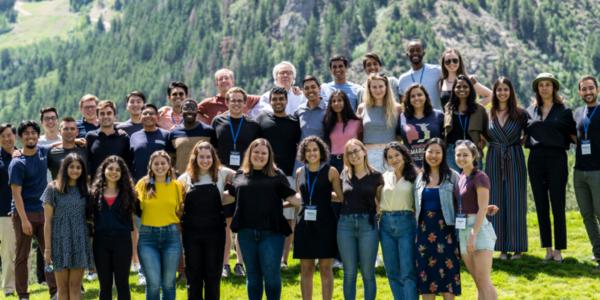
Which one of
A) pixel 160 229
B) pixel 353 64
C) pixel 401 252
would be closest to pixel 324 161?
pixel 401 252

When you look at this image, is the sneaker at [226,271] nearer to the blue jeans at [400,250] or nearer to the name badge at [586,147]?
the blue jeans at [400,250]

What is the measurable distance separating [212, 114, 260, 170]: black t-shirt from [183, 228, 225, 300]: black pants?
1.89 metres

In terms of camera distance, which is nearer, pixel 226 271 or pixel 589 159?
pixel 226 271

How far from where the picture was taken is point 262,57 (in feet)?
650

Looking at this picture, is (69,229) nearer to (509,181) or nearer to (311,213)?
(311,213)

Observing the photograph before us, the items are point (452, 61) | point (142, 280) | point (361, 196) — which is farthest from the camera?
point (452, 61)

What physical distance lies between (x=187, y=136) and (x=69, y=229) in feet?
8.10

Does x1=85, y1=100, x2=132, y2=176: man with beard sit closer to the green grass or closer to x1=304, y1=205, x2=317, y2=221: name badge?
the green grass

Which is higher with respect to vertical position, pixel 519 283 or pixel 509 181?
pixel 509 181

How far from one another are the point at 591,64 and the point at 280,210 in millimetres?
195226

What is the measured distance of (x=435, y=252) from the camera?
10.0 m

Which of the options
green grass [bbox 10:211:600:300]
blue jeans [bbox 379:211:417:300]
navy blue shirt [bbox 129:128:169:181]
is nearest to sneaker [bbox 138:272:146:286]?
green grass [bbox 10:211:600:300]

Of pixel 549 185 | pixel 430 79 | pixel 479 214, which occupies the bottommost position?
pixel 479 214

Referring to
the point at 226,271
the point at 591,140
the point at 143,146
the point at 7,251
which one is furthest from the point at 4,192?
the point at 591,140
